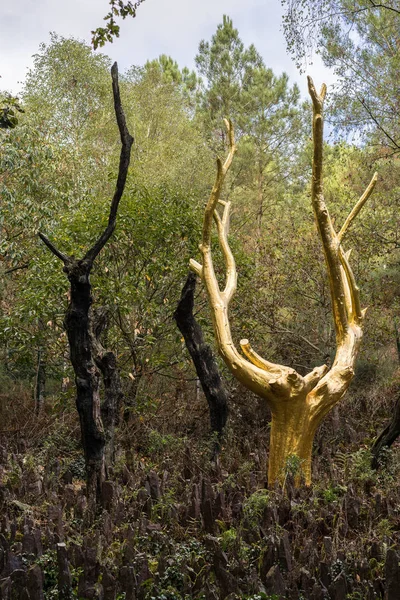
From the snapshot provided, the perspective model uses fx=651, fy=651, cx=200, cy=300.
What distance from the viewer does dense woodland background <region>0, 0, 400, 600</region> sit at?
13.5ft

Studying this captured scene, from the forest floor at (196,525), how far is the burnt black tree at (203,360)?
35 cm

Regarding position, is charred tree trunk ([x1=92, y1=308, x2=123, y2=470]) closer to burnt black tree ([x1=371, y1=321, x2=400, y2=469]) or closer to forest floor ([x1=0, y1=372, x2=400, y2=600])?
forest floor ([x1=0, y1=372, x2=400, y2=600])

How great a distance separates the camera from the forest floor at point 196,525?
→ 3.75 metres

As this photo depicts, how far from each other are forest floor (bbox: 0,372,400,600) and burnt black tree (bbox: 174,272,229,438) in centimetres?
35

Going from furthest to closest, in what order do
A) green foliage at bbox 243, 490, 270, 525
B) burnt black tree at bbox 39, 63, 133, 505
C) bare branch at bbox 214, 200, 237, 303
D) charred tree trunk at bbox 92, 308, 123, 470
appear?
bare branch at bbox 214, 200, 237, 303 → charred tree trunk at bbox 92, 308, 123, 470 → burnt black tree at bbox 39, 63, 133, 505 → green foliage at bbox 243, 490, 270, 525

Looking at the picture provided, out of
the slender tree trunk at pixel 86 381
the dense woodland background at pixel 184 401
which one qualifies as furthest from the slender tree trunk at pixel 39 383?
the slender tree trunk at pixel 86 381

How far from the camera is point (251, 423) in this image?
984 cm

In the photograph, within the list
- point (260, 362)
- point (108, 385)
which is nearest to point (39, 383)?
point (108, 385)

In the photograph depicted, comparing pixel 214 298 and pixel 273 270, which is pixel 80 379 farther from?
pixel 273 270

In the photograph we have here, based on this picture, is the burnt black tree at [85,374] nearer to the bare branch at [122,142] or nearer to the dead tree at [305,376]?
the bare branch at [122,142]

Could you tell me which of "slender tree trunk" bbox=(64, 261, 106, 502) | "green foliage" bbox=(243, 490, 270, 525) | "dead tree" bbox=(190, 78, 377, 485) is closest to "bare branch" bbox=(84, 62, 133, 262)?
"slender tree trunk" bbox=(64, 261, 106, 502)

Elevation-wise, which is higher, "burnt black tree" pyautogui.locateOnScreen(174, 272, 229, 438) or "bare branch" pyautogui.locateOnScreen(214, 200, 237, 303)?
"bare branch" pyautogui.locateOnScreen(214, 200, 237, 303)

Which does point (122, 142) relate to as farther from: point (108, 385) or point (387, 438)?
point (387, 438)

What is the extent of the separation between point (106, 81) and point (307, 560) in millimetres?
20720
